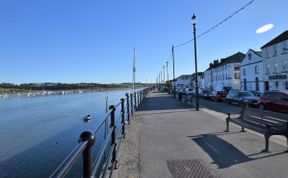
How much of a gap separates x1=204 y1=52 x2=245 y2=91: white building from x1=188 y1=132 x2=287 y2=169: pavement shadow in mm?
55510

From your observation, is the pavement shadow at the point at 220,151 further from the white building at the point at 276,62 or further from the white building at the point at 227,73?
the white building at the point at 227,73

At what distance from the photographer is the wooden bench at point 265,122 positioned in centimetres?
667

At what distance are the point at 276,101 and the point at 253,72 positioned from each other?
32563 mm

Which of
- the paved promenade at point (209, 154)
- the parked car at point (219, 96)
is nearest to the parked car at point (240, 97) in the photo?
the parked car at point (219, 96)

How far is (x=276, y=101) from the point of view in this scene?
18172 mm

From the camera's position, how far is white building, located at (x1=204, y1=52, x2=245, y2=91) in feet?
215

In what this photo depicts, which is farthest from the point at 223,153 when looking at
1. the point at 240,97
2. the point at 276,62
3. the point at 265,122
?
the point at 276,62

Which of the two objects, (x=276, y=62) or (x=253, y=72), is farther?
(x=253, y=72)

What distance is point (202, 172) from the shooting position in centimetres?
515

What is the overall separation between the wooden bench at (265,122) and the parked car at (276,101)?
31.3ft

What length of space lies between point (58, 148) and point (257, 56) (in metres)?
40.8

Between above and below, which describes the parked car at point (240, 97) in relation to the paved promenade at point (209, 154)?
above

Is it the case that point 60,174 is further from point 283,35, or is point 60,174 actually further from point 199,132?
point 283,35

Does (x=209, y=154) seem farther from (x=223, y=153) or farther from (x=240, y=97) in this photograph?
(x=240, y=97)
